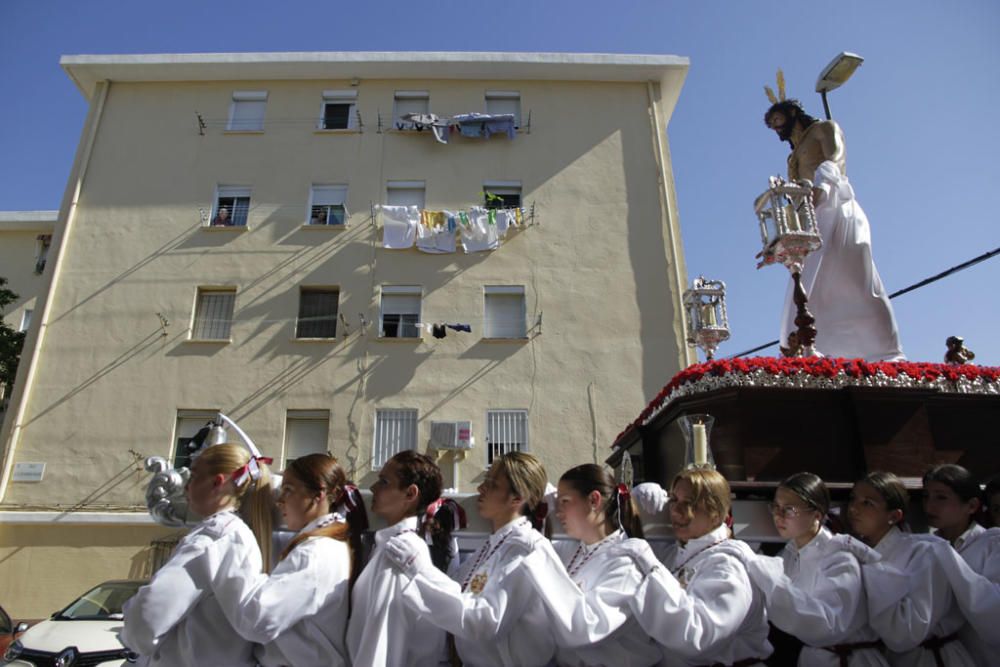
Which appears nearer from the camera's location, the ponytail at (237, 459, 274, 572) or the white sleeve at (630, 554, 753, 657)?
the white sleeve at (630, 554, 753, 657)

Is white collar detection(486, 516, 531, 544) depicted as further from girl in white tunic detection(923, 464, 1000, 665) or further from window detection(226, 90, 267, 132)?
window detection(226, 90, 267, 132)

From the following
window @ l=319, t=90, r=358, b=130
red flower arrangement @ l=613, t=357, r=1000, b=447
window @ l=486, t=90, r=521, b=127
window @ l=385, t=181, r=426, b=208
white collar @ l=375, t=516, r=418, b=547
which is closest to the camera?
white collar @ l=375, t=516, r=418, b=547

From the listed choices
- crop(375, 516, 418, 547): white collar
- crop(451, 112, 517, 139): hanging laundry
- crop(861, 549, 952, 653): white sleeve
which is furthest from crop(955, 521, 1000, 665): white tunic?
crop(451, 112, 517, 139): hanging laundry

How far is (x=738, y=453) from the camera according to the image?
5219 mm

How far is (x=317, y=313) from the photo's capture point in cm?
1659

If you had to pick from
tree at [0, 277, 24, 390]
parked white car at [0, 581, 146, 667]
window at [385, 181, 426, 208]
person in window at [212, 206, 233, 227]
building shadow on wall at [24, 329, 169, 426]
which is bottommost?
parked white car at [0, 581, 146, 667]

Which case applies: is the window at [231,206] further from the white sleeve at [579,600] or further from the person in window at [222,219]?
the white sleeve at [579,600]

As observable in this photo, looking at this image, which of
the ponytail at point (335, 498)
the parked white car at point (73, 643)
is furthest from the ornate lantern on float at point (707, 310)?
the parked white car at point (73, 643)

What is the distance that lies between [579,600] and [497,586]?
0.36m

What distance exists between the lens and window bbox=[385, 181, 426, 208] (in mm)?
17656

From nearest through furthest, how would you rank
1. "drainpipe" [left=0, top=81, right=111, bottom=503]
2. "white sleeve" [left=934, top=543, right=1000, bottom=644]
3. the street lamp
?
"white sleeve" [left=934, top=543, right=1000, bottom=644] < the street lamp < "drainpipe" [left=0, top=81, right=111, bottom=503]

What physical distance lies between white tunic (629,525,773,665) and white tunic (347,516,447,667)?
3.11 ft

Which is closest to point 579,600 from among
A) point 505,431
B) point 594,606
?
point 594,606

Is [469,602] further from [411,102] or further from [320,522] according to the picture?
[411,102]
